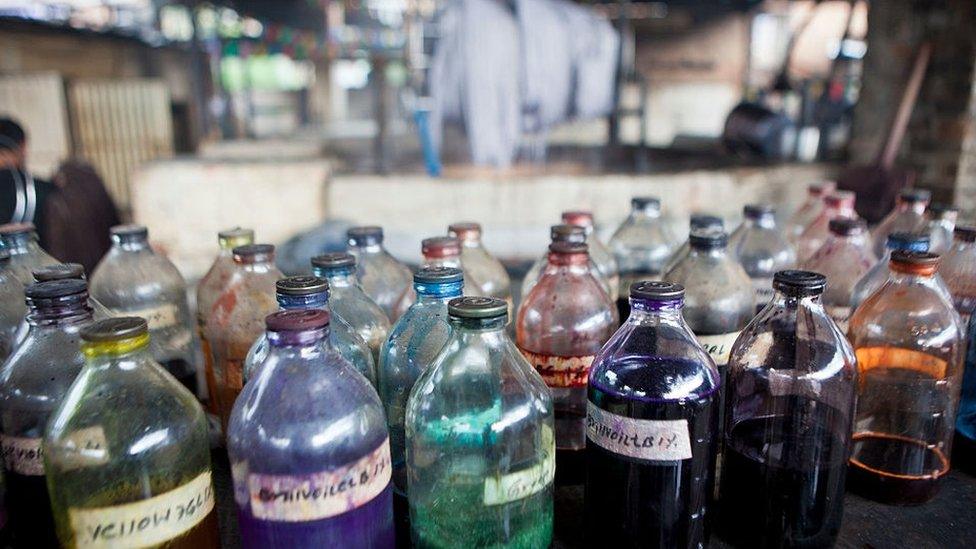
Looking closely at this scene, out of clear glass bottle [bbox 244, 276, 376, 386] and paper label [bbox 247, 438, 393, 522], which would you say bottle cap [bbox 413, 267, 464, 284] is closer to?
clear glass bottle [bbox 244, 276, 376, 386]

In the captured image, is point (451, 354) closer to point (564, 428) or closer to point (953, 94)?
point (564, 428)

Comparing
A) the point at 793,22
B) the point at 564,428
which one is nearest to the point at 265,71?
the point at 793,22

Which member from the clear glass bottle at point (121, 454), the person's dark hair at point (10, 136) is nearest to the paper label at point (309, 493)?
the clear glass bottle at point (121, 454)

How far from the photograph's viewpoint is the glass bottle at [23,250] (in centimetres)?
122

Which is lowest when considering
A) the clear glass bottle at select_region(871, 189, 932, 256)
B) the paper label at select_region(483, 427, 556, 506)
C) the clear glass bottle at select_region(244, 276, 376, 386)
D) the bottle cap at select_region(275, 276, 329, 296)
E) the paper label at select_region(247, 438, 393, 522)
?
the paper label at select_region(483, 427, 556, 506)

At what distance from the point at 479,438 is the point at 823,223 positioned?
1300mm

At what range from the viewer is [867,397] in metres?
1.18

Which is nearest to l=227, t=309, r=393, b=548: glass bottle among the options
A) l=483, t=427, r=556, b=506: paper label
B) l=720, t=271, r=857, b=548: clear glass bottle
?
l=483, t=427, r=556, b=506: paper label

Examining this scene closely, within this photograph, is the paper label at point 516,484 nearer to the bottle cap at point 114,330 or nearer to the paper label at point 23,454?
the bottle cap at point 114,330

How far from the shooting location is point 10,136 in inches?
133

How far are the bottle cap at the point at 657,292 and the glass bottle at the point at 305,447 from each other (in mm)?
385

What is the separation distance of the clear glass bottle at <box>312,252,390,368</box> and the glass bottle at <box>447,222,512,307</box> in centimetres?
40

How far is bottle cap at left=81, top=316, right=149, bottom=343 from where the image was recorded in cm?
77

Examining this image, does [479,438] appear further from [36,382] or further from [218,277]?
[218,277]
